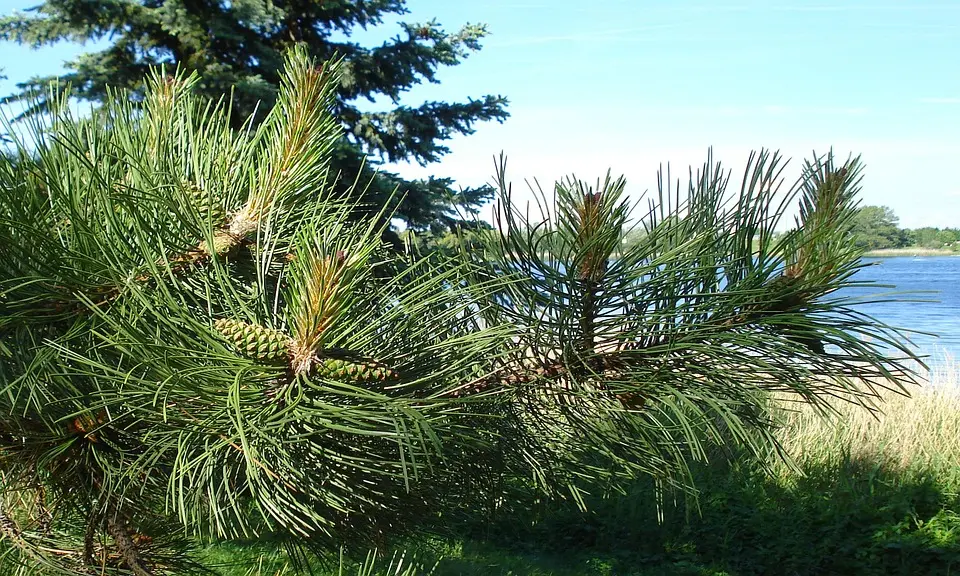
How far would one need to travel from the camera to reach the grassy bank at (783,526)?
471 cm

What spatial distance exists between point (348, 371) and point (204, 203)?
0.61m

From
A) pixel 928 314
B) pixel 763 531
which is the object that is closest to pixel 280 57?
pixel 763 531

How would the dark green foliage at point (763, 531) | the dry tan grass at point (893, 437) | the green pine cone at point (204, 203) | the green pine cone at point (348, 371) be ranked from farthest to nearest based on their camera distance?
1. the dry tan grass at point (893, 437)
2. the dark green foliage at point (763, 531)
3. the green pine cone at point (204, 203)
4. the green pine cone at point (348, 371)

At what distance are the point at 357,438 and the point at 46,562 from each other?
879 mm

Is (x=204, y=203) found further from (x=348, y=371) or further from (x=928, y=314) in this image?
(x=928, y=314)

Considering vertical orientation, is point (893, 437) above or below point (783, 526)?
above

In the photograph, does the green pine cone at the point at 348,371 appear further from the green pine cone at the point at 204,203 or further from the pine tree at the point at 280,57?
the pine tree at the point at 280,57

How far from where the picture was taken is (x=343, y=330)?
122 cm

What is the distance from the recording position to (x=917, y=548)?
15.1 feet

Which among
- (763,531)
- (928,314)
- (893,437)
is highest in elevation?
(893,437)

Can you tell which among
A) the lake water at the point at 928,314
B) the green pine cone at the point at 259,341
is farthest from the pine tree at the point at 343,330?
the lake water at the point at 928,314

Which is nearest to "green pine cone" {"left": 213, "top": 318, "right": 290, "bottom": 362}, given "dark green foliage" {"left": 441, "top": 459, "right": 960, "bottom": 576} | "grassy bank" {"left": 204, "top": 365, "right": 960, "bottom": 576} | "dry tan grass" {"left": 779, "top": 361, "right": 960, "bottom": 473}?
"grassy bank" {"left": 204, "top": 365, "right": 960, "bottom": 576}

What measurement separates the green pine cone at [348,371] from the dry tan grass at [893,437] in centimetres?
503

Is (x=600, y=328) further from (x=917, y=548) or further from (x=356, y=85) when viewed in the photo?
(x=356, y=85)
